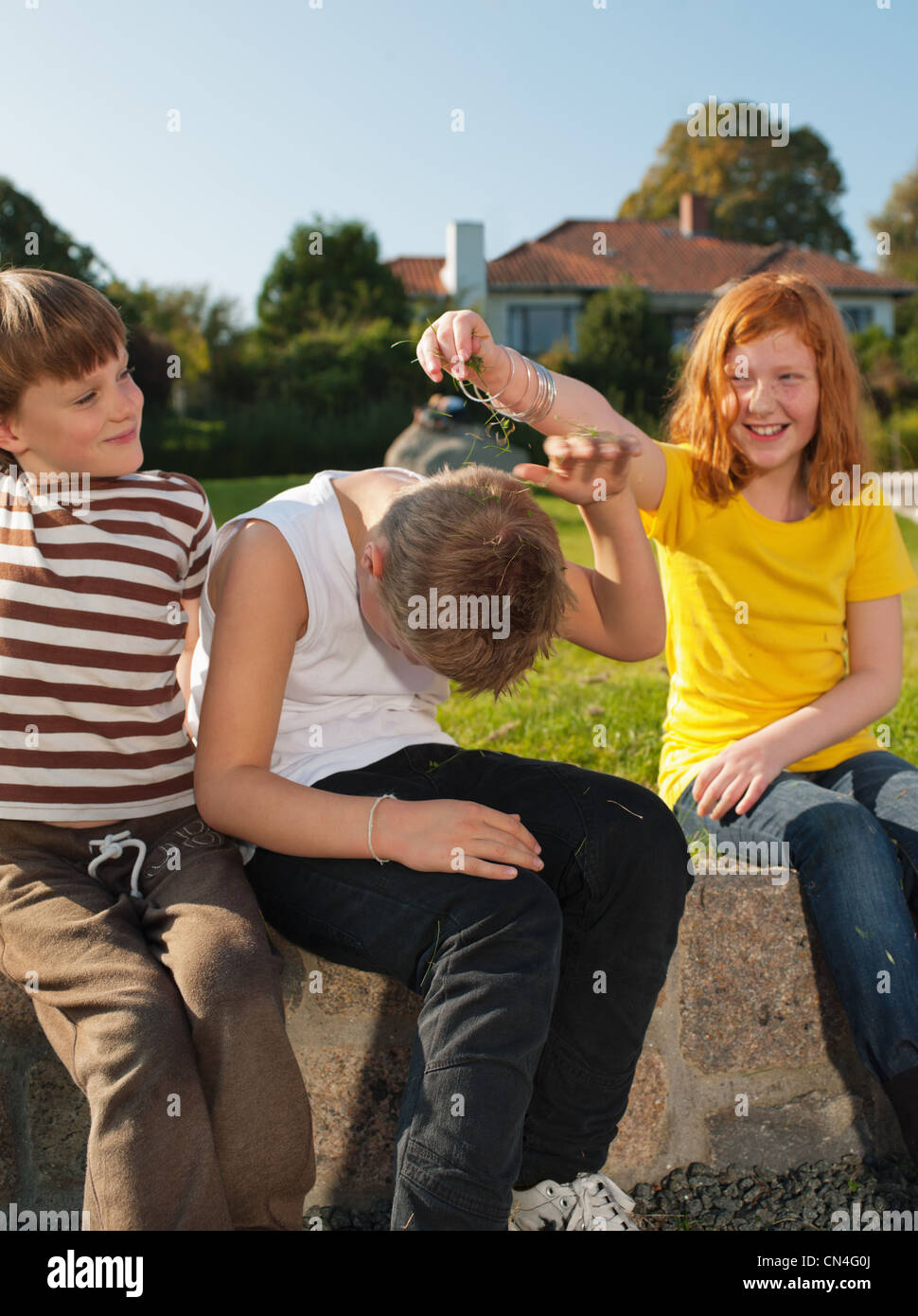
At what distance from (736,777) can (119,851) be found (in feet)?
4.08

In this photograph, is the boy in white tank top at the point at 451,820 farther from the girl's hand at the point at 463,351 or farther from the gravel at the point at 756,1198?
the gravel at the point at 756,1198

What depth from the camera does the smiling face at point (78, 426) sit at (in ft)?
6.81

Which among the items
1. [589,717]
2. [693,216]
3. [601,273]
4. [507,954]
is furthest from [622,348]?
[507,954]

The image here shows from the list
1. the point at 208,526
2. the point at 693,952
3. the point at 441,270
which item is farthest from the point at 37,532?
the point at 441,270

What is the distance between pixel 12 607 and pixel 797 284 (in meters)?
1.90

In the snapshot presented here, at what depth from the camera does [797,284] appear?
2674mm

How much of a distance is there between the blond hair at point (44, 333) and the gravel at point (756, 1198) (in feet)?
5.39

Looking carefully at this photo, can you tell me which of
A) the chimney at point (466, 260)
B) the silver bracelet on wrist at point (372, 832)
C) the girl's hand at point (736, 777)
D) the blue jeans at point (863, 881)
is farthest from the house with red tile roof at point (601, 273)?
the silver bracelet on wrist at point (372, 832)

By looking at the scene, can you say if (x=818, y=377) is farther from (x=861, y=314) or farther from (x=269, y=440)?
(x=861, y=314)

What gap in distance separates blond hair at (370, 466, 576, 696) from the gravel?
1094 millimetres

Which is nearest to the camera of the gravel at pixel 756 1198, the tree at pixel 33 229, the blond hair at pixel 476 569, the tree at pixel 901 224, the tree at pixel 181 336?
the blond hair at pixel 476 569

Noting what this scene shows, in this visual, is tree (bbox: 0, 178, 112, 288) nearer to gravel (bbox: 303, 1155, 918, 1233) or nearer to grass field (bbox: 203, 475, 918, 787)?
grass field (bbox: 203, 475, 918, 787)

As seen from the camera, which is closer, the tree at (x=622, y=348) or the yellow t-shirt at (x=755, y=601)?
the yellow t-shirt at (x=755, y=601)

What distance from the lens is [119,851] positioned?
1.96 meters
